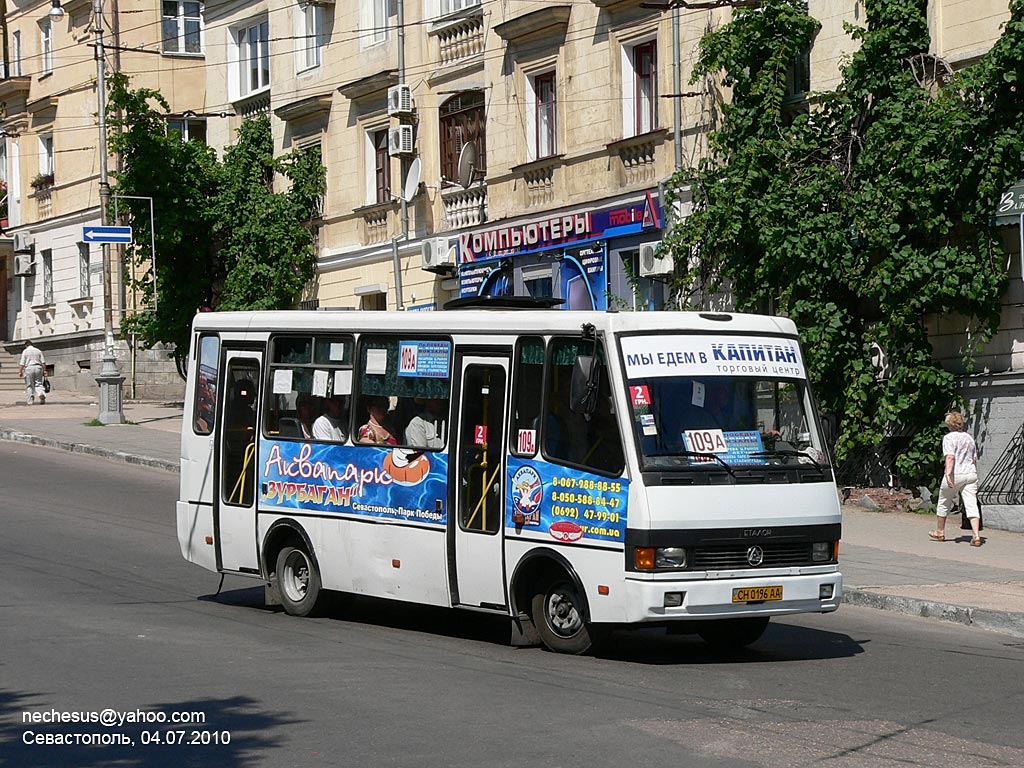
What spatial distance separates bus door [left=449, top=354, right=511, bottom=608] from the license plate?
185 centimetres

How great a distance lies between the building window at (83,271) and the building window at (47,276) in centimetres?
211

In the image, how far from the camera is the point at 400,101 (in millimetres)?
30391

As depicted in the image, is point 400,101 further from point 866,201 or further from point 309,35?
point 866,201

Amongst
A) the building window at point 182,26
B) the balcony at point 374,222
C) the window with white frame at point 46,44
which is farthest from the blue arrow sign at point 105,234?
the window with white frame at point 46,44

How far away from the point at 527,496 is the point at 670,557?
1346 millimetres

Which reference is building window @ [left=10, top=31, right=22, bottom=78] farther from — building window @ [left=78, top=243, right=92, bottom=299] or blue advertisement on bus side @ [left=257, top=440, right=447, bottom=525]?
blue advertisement on bus side @ [left=257, top=440, right=447, bottom=525]

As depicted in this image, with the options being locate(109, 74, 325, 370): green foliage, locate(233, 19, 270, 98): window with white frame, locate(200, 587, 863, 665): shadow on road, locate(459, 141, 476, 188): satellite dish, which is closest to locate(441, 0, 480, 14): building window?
locate(459, 141, 476, 188): satellite dish

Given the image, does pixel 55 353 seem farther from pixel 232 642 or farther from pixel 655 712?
pixel 655 712

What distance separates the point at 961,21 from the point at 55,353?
3075 centimetres

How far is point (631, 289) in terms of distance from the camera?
1021 inches

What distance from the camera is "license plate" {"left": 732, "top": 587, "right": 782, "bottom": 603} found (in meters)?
11.0

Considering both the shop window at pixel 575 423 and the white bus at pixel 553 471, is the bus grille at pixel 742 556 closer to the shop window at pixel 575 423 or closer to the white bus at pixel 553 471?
the white bus at pixel 553 471

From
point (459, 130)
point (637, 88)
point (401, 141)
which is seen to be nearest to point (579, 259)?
point (637, 88)

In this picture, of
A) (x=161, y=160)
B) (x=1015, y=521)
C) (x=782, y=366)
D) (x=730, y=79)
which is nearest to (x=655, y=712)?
(x=782, y=366)
